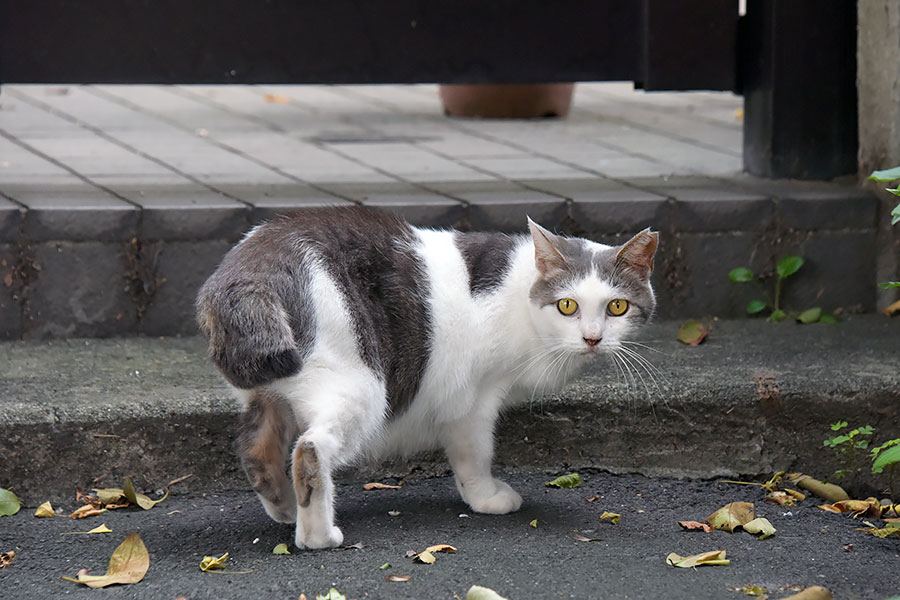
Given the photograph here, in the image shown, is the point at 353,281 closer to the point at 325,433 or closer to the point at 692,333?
the point at 325,433

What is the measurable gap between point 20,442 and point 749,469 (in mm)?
2083

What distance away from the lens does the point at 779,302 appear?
4422 millimetres

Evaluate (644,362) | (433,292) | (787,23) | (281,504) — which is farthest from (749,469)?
(787,23)

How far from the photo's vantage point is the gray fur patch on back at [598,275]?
306cm

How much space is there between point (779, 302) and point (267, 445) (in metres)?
2.18

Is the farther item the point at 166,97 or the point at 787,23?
the point at 166,97

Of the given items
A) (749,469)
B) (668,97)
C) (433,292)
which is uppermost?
(668,97)

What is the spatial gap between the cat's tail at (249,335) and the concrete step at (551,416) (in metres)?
0.61

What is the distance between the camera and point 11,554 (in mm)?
2982

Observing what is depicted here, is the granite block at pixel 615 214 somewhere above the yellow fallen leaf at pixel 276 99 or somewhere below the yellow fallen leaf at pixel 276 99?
below

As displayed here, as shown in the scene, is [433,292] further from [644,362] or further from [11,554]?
[11,554]

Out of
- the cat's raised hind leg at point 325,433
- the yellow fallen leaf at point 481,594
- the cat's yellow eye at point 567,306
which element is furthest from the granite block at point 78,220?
the yellow fallen leaf at point 481,594

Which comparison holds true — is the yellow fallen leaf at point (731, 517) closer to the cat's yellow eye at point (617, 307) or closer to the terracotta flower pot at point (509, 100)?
the cat's yellow eye at point (617, 307)

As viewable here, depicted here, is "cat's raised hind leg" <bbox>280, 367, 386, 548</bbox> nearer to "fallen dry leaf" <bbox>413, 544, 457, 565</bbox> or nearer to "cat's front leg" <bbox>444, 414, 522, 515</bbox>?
"fallen dry leaf" <bbox>413, 544, 457, 565</bbox>
